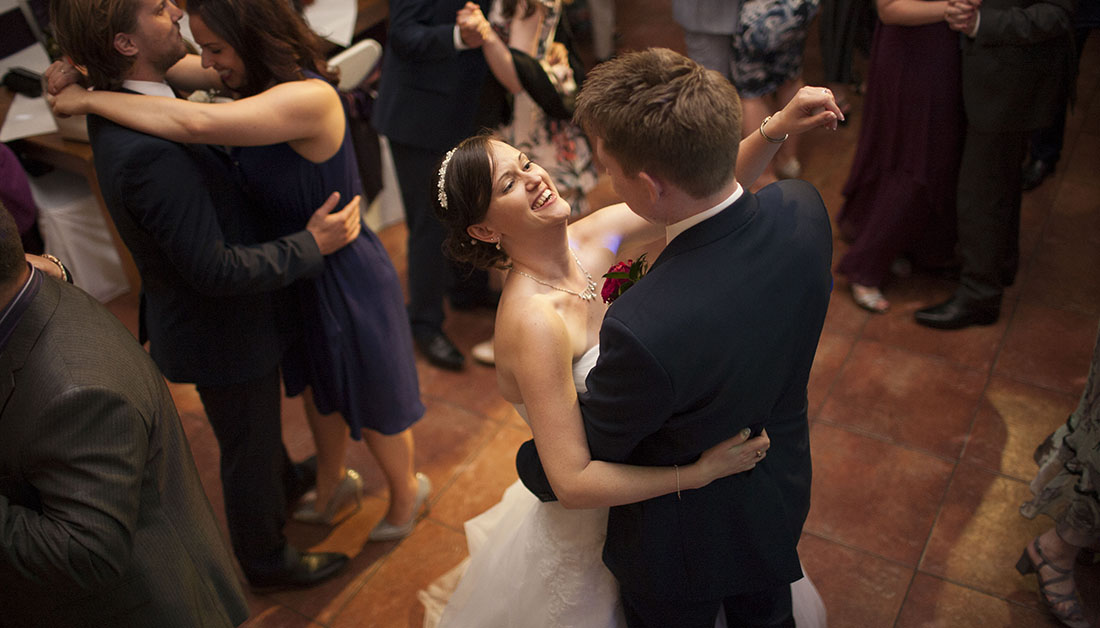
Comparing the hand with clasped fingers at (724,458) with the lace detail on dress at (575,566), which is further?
the lace detail on dress at (575,566)

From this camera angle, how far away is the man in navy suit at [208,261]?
6.36 feet

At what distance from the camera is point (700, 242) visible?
4.70ft

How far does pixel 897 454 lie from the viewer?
2.93 meters

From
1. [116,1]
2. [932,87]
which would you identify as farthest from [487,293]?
[116,1]

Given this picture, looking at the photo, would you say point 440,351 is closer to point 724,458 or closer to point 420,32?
point 420,32

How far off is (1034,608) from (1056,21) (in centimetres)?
180

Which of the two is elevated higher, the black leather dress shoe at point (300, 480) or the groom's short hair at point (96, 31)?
the groom's short hair at point (96, 31)

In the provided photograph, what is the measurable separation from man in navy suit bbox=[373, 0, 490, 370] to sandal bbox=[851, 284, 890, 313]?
1.63 m

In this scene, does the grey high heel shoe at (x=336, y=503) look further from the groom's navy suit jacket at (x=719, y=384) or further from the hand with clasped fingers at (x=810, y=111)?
the hand with clasped fingers at (x=810, y=111)

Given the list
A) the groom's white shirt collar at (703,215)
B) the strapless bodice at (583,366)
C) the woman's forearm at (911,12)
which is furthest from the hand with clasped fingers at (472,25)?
the groom's white shirt collar at (703,215)

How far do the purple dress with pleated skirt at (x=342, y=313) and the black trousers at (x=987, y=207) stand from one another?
6.95 ft

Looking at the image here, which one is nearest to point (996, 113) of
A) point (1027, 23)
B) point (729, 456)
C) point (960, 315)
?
point (1027, 23)

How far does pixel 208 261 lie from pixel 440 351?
161cm

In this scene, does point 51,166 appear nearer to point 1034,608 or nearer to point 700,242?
point 700,242
